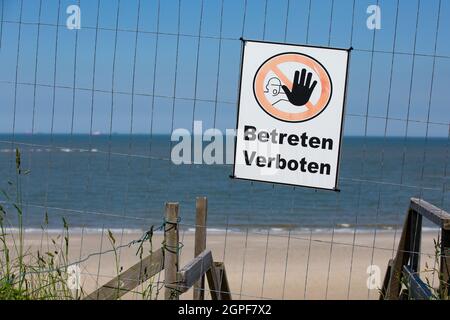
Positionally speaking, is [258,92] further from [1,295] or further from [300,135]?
[1,295]

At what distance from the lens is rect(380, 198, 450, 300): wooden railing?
466 cm

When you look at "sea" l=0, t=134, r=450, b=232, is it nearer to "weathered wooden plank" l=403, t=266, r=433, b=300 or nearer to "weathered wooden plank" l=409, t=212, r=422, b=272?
"weathered wooden plank" l=409, t=212, r=422, b=272

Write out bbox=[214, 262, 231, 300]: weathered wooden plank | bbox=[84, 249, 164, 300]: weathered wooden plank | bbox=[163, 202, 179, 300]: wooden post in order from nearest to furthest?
→ bbox=[163, 202, 179, 300]: wooden post, bbox=[84, 249, 164, 300]: weathered wooden plank, bbox=[214, 262, 231, 300]: weathered wooden plank

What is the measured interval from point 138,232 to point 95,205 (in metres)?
8.15

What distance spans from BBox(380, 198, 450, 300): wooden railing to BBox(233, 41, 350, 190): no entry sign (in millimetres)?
797

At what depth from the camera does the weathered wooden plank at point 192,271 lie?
4.29 meters

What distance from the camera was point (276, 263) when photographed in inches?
567

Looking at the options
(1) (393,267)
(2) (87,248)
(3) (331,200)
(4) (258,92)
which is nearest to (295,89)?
(4) (258,92)

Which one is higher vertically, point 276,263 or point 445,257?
point 445,257

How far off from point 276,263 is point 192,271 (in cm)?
1002

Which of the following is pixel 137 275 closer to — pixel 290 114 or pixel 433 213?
pixel 290 114

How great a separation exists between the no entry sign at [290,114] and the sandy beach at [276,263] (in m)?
4.82

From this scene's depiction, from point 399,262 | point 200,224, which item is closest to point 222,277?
point 200,224

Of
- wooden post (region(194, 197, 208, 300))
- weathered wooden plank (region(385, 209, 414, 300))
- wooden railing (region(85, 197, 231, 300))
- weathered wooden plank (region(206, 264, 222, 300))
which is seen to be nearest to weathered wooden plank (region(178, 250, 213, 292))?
wooden railing (region(85, 197, 231, 300))
